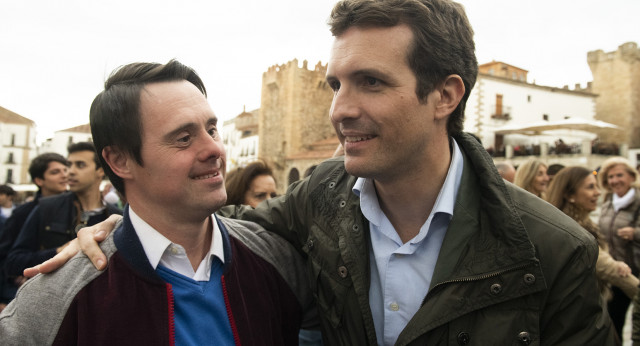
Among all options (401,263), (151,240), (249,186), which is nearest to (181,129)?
→ (151,240)

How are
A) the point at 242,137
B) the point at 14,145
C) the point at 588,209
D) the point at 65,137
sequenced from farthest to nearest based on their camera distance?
the point at 65,137
the point at 242,137
the point at 14,145
the point at 588,209

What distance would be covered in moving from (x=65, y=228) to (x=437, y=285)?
336 cm

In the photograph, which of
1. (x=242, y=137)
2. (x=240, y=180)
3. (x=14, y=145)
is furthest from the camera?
(x=242, y=137)

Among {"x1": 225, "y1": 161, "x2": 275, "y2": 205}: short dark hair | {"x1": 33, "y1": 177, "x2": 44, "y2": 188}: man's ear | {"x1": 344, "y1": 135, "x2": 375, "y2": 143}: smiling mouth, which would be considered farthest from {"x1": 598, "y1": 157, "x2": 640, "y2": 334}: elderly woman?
{"x1": 33, "y1": 177, "x2": 44, "y2": 188}: man's ear

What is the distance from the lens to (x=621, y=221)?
475 centimetres

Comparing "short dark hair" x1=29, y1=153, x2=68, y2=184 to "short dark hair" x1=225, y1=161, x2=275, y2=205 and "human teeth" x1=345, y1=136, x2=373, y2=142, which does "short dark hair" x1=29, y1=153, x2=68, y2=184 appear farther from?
"human teeth" x1=345, y1=136, x2=373, y2=142

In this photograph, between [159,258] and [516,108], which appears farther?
[516,108]

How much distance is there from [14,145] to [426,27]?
5740 centimetres

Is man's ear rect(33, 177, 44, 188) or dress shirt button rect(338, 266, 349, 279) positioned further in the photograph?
man's ear rect(33, 177, 44, 188)

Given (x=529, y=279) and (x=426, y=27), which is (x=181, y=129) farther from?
(x=529, y=279)

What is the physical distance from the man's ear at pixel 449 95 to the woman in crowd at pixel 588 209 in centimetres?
276

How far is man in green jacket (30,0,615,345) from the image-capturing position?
160 centimetres

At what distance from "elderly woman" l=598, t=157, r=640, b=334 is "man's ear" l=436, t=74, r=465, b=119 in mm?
3799

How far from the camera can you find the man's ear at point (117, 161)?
179 centimetres
